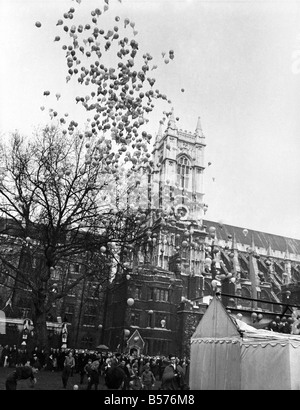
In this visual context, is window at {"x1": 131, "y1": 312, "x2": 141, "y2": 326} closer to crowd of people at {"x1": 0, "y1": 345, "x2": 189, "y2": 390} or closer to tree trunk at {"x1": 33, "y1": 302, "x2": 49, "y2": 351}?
crowd of people at {"x1": 0, "y1": 345, "x2": 189, "y2": 390}

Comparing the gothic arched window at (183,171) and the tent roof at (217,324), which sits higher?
the gothic arched window at (183,171)

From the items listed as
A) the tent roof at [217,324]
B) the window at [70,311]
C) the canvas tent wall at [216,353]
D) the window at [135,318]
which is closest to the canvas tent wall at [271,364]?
the canvas tent wall at [216,353]

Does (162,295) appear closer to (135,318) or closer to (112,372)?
(135,318)

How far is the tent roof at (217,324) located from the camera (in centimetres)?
1055

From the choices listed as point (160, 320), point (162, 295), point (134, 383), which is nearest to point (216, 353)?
point (134, 383)

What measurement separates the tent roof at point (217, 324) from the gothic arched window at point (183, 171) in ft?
212

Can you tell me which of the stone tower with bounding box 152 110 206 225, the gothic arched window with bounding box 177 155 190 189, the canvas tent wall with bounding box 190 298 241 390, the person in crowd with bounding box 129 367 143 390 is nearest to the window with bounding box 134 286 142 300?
the stone tower with bounding box 152 110 206 225

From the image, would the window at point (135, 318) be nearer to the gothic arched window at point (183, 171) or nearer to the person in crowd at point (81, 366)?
the person in crowd at point (81, 366)

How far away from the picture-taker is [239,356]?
10125 millimetres

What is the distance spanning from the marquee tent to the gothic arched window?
2552 inches

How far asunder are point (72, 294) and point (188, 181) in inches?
1414

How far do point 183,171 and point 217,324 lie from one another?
67467mm
